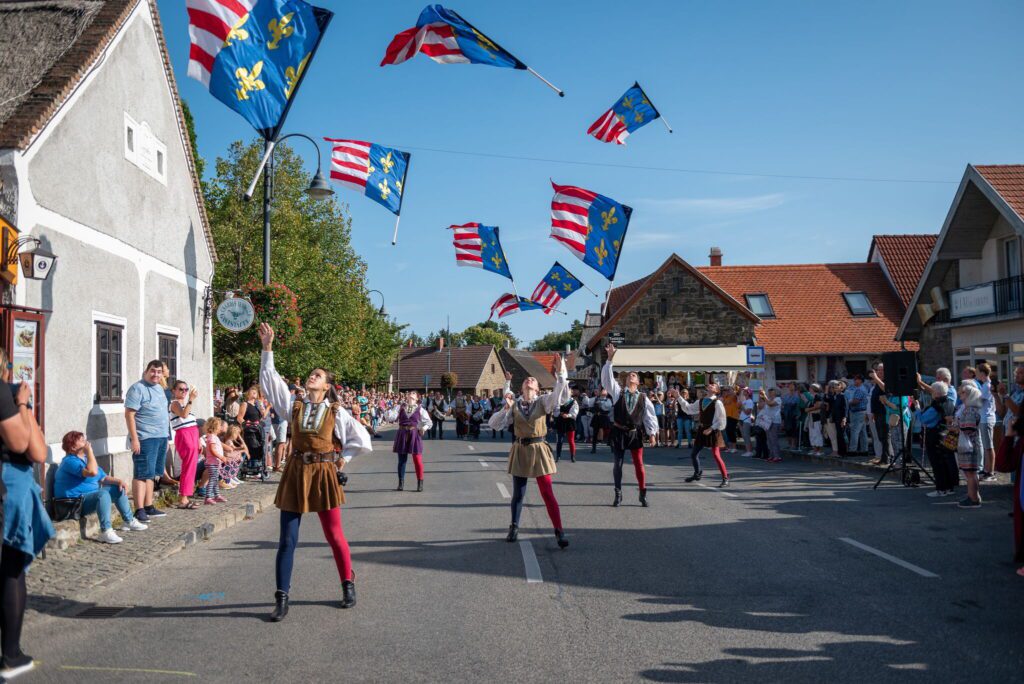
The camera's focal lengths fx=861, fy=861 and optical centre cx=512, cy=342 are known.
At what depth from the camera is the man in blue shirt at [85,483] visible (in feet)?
30.5

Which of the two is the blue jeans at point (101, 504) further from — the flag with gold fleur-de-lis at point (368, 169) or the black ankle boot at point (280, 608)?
the flag with gold fleur-de-lis at point (368, 169)

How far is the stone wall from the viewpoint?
41.6 meters

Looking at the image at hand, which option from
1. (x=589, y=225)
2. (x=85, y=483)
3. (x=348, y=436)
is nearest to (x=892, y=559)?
(x=348, y=436)

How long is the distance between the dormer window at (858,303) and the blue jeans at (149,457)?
35.9 meters

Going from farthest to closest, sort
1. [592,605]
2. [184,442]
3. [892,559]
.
Result: [184,442] < [892,559] < [592,605]

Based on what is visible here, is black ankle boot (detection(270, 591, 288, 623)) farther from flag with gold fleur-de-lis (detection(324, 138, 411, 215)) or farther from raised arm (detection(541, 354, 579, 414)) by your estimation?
flag with gold fleur-de-lis (detection(324, 138, 411, 215))

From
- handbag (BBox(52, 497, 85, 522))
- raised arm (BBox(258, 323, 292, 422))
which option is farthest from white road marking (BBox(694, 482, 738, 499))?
handbag (BBox(52, 497, 85, 522))

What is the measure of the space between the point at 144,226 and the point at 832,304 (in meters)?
34.3

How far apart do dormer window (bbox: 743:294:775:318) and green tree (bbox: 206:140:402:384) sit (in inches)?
766

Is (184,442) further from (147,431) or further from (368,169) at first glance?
(368,169)

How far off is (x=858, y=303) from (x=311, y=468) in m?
38.6

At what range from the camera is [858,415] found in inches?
766

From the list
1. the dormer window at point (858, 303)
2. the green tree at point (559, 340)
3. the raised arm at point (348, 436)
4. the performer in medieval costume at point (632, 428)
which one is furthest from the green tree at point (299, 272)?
the green tree at point (559, 340)

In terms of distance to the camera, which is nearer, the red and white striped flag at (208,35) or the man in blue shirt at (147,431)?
the man in blue shirt at (147,431)
